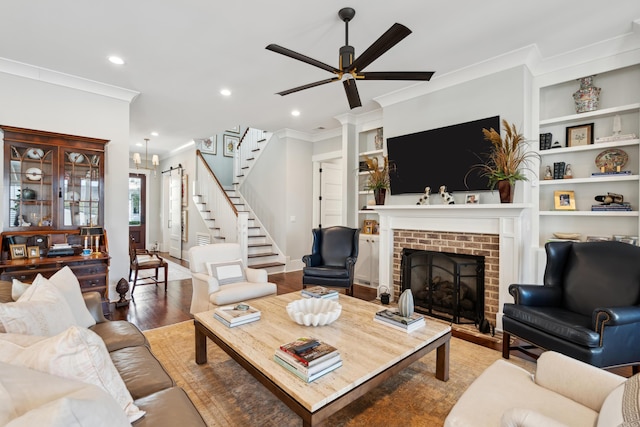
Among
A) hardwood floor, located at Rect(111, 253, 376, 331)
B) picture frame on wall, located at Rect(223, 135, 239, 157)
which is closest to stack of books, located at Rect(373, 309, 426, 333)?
hardwood floor, located at Rect(111, 253, 376, 331)

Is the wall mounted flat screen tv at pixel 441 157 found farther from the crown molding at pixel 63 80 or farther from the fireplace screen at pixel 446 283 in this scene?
the crown molding at pixel 63 80

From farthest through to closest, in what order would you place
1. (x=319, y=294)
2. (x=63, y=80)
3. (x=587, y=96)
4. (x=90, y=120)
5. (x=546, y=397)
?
(x=90, y=120) → (x=63, y=80) → (x=587, y=96) → (x=319, y=294) → (x=546, y=397)

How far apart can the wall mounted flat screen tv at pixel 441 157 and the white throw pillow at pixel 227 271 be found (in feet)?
7.80

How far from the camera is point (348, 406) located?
199 centimetres

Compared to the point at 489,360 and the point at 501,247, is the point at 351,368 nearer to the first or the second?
the point at 489,360

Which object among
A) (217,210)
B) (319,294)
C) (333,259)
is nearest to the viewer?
(319,294)

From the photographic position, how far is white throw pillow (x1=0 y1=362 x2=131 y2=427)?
0.68m

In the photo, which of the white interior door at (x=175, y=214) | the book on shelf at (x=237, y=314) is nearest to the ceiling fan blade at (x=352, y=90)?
the book on shelf at (x=237, y=314)

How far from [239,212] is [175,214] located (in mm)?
3429

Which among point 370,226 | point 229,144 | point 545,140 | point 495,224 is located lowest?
point 370,226

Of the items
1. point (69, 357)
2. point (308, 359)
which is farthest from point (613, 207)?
point (69, 357)

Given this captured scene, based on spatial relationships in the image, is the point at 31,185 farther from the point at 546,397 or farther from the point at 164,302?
the point at 546,397

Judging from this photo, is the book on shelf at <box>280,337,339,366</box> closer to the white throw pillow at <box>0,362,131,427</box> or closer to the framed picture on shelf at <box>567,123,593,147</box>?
the white throw pillow at <box>0,362,131,427</box>

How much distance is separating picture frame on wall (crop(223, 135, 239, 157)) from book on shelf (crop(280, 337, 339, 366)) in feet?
25.9
